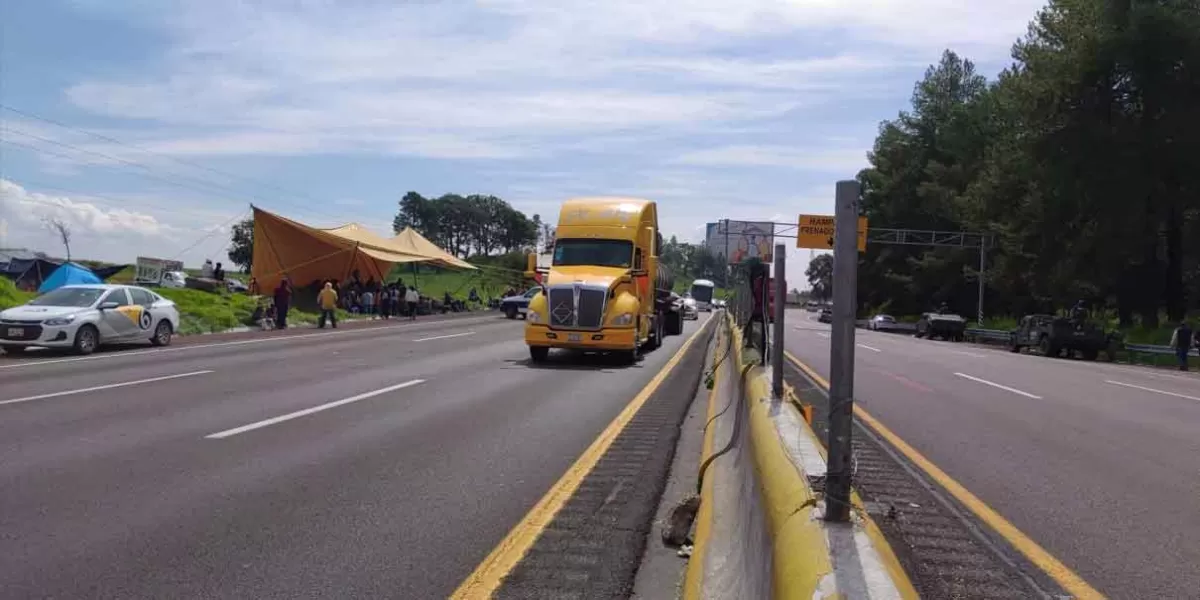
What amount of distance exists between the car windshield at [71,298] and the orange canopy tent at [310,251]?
1710cm

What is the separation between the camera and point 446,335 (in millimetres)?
28328

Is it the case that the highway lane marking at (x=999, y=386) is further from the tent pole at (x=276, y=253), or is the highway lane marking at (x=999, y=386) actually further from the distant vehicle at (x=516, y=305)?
the tent pole at (x=276, y=253)

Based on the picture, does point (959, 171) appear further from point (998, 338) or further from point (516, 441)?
point (516, 441)

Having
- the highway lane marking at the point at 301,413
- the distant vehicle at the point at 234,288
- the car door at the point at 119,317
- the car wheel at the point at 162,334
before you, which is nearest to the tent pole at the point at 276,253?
the distant vehicle at the point at 234,288

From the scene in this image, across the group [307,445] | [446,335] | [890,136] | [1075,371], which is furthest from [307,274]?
[890,136]

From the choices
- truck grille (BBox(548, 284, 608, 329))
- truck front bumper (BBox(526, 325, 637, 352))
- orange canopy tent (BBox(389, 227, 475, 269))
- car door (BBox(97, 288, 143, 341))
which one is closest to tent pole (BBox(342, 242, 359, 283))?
orange canopy tent (BBox(389, 227, 475, 269))

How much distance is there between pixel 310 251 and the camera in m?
40.0

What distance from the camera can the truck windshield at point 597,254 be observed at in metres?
20.5

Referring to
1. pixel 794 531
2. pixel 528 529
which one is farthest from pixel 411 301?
pixel 794 531

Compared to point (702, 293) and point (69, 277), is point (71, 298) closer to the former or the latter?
point (69, 277)

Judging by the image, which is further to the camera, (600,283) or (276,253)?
(276,253)

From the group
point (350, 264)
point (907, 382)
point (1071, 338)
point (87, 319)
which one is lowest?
point (907, 382)

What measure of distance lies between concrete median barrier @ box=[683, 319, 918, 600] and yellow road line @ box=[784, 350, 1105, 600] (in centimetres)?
146

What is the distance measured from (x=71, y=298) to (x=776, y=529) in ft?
66.5
